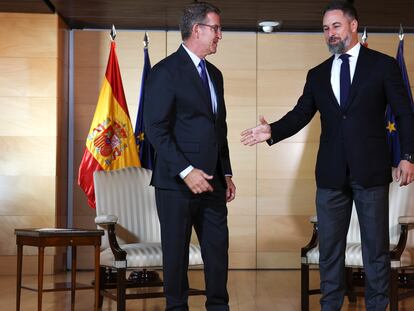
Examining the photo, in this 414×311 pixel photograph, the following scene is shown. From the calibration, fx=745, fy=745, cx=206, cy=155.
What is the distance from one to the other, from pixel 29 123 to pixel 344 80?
4647 mm

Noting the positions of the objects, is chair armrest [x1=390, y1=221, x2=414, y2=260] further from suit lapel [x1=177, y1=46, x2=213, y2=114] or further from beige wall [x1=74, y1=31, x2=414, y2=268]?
beige wall [x1=74, y1=31, x2=414, y2=268]

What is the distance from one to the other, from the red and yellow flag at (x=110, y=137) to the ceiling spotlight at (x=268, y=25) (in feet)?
5.74

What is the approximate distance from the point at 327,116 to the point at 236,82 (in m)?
4.48

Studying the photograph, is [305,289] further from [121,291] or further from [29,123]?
[29,123]

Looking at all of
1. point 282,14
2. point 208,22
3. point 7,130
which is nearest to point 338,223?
point 208,22

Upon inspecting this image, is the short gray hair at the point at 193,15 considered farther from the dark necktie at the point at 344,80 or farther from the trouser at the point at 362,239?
the trouser at the point at 362,239

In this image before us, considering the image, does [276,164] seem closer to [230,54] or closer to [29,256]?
[230,54]

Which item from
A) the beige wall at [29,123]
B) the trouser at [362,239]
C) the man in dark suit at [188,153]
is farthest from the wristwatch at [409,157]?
the beige wall at [29,123]

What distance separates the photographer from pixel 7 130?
25.5ft

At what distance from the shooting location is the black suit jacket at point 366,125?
382 cm

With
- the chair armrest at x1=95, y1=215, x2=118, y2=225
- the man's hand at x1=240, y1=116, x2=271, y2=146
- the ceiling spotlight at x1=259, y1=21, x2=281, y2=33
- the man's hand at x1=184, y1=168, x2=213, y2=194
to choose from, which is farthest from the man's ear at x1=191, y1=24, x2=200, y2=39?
the ceiling spotlight at x1=259, y1=21, x2=281, y2=33

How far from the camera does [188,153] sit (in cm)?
367

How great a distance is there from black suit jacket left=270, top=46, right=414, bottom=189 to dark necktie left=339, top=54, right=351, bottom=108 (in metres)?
0.03

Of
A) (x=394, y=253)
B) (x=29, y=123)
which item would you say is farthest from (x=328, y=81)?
(x=29, y=123)
